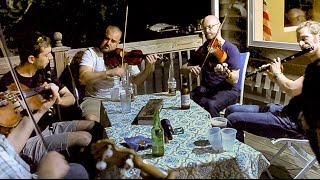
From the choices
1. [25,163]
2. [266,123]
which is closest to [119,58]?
[266,123]

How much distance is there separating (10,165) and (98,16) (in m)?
6.42

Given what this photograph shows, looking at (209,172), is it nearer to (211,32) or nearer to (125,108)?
(125,108)

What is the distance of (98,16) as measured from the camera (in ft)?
26.4

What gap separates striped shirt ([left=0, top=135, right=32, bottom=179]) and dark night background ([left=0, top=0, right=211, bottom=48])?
585cm

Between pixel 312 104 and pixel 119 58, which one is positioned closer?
pixel 312 104

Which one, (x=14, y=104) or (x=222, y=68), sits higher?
(x=222, y=68)

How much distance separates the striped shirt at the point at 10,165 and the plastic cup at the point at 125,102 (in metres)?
0.92

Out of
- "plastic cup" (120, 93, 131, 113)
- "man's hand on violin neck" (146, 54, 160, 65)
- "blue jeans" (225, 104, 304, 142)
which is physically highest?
"man's hand on violin neck" (146, 54, 160, 65)

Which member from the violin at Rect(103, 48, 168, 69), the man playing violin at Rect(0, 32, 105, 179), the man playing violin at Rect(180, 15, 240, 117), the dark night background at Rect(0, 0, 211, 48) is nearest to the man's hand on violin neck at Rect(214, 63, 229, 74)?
the man playing violin at Rect(180, 15, 240, 117)

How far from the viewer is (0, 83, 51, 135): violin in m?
2.68

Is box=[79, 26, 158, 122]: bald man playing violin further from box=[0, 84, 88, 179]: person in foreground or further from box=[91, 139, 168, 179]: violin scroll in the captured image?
box=[91, 139, 168, 179]: violin scroll

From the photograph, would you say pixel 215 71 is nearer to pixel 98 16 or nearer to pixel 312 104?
pixel 312 104

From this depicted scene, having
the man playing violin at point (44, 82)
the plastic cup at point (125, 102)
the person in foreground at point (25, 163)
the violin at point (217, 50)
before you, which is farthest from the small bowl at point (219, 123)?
the violin at point (217, 50)

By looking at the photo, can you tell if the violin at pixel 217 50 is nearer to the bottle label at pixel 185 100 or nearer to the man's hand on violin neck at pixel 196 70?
the man's hand on violin neck at pixel 196 70
